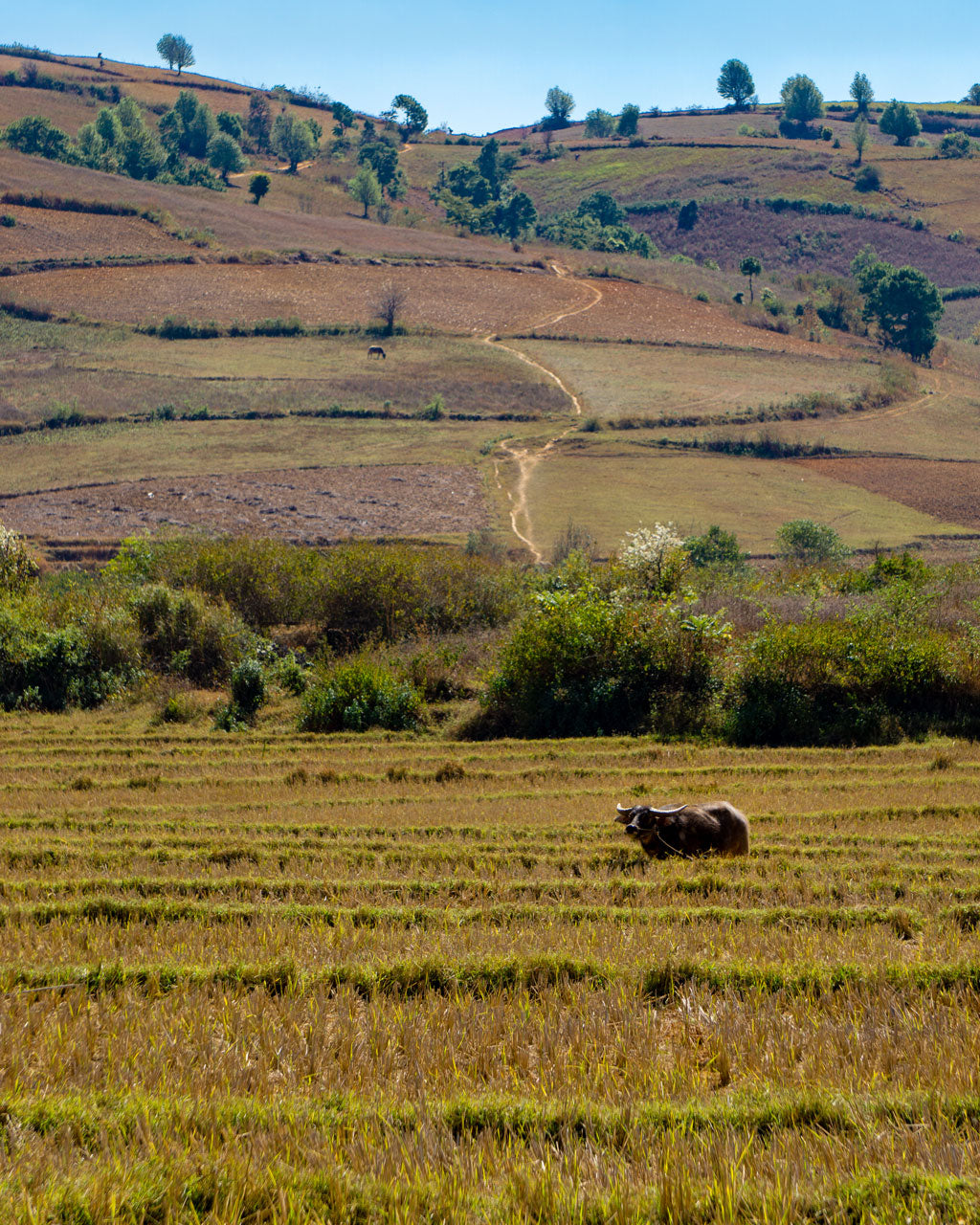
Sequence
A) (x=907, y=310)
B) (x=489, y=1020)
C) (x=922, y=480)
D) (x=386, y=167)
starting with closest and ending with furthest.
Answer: (x=489, y=1020) → (x=922, y=480) → (x=907, y=310) → (x=386, y=167)

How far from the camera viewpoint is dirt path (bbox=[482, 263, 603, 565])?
47909 mm

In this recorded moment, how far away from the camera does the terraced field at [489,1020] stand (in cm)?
460

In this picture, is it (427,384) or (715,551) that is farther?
(427,384)

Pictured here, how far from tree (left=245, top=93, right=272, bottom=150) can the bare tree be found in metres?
109

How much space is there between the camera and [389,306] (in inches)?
3492

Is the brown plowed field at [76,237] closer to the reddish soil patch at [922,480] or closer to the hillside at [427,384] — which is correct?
the hillside at [427,384]

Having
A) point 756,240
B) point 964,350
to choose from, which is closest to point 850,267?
point 756,240

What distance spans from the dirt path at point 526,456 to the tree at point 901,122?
413ft

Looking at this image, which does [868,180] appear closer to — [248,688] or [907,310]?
[907,310]

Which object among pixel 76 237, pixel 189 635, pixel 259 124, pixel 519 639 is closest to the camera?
pixel 519 639

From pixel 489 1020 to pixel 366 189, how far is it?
15597cm

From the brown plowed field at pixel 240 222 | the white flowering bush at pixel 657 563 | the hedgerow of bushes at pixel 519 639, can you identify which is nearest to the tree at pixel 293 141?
the brown plowed field at pixel 240 222

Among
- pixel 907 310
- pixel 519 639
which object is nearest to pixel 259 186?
pixel 907 310

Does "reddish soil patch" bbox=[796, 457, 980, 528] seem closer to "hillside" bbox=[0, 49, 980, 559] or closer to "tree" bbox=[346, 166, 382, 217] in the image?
"hillside" bbox=[0, 49, 980, 559]
